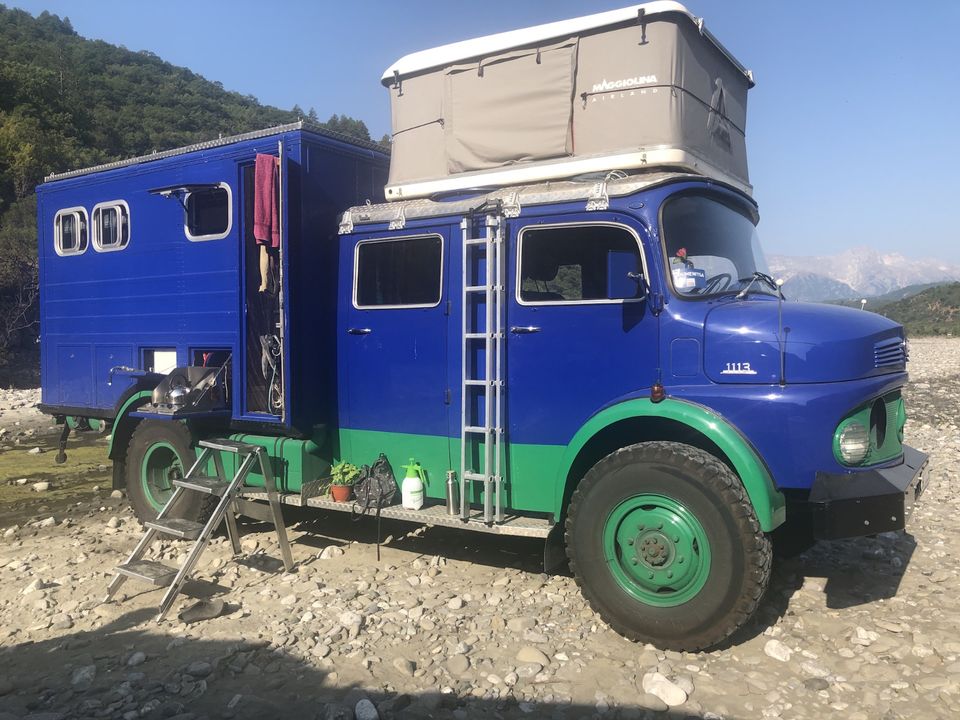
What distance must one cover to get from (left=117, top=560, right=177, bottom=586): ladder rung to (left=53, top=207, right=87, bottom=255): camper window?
13.2 ft

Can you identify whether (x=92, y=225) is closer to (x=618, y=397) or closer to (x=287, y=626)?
(x=287, y=626)

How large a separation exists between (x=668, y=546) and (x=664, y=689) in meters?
0.81

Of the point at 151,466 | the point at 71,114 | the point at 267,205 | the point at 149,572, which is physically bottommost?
the point at 149,572

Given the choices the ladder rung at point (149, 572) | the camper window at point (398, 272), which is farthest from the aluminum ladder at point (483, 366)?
the ladder rung at point (149, 572)

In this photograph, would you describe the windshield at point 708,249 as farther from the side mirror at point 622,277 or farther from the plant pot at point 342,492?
the plant pot at point 342,492

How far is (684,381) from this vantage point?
4344 mm

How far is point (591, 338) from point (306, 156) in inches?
113

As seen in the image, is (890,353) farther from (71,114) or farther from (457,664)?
(71,114)

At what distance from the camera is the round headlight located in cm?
397

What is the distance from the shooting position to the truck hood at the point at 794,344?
3.99 metres

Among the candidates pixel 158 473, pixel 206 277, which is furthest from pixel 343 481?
pixel 158 473

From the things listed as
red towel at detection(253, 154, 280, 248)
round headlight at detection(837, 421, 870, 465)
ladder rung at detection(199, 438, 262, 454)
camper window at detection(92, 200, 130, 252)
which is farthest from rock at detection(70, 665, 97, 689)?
camper window at detection(92, 200, 130, 252)

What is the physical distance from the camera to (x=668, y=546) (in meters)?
4.19

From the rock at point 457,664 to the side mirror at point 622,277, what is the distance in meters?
2.40
